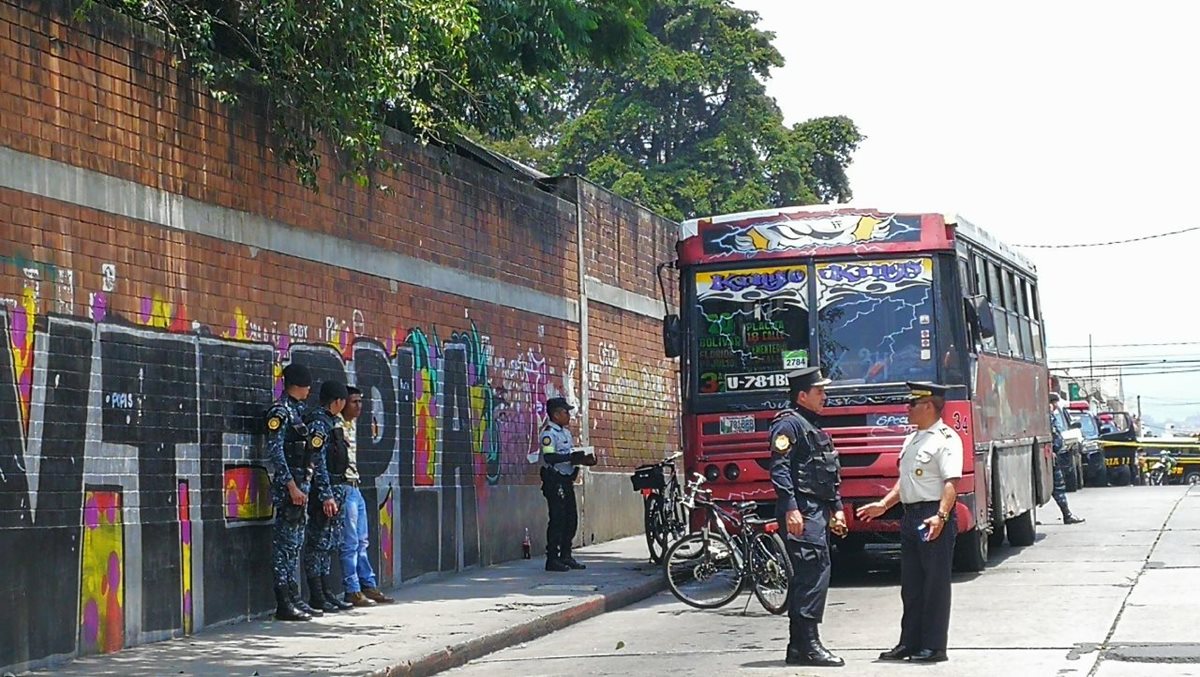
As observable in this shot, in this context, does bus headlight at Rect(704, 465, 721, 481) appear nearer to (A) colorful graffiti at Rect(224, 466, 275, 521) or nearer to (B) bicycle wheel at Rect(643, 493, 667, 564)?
(B) bicycle wheel at Rect(643, 493, 667, 564)

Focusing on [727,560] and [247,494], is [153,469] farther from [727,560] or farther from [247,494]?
[727,560]

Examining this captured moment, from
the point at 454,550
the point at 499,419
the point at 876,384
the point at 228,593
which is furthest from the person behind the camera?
the point at 499,419

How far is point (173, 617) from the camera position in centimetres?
1275

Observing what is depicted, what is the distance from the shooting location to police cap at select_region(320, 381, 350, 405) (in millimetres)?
14266

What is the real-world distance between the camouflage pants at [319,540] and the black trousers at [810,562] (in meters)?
4.55

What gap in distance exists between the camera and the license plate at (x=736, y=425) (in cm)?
1600

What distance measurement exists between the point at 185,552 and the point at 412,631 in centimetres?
181

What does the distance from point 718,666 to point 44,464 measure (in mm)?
4608

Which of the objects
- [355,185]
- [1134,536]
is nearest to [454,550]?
[355,185]

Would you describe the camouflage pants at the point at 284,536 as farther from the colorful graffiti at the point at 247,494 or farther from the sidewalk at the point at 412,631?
the sidewalk at the point at 412,631

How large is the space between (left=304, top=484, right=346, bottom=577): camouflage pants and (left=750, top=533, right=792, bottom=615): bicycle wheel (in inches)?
139

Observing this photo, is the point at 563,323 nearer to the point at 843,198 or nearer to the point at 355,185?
the point at 355,185

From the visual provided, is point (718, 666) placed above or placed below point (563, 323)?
below

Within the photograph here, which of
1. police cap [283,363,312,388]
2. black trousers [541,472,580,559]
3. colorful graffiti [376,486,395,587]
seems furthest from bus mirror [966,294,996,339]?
police cap [283,363,312,388]
